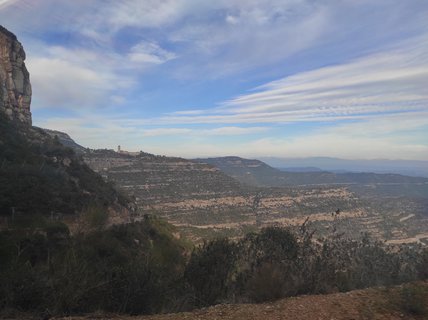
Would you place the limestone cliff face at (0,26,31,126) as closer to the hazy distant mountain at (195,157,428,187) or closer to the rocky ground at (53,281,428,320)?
the rocky ground at (53,281,428,320)

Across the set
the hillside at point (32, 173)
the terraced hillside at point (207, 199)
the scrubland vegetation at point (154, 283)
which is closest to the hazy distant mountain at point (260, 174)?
the terraced hillside at point (207, 199)

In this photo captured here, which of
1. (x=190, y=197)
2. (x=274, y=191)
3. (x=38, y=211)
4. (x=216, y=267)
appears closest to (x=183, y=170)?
(x=190, y=197)

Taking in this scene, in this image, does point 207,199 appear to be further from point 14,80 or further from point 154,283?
Answer: point 154,283

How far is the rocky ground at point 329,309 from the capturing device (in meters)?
9.09

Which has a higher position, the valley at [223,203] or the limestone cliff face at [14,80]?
the limestone cliff face at [14,80]

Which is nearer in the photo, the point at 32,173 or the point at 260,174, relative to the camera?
the point at 32,173

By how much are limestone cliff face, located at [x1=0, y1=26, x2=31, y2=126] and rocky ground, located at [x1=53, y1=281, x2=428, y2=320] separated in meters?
63.9

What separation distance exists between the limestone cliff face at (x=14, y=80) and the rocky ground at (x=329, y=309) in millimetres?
63950

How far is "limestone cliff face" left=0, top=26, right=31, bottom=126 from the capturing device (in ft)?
219

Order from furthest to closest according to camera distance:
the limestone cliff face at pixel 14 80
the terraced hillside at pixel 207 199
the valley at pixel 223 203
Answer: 1. the valley at pixel 223 203
2. the terraced hillside at pixel 207 199
3. the limestone cliff face at pixel 14 80

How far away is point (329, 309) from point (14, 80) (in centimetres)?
7516

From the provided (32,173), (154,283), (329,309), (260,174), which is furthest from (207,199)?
(260,174)

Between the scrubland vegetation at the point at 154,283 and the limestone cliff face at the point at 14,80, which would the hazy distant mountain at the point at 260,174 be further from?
the scrubland vegetation at the point at 154,283

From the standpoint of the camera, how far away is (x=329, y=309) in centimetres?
946
